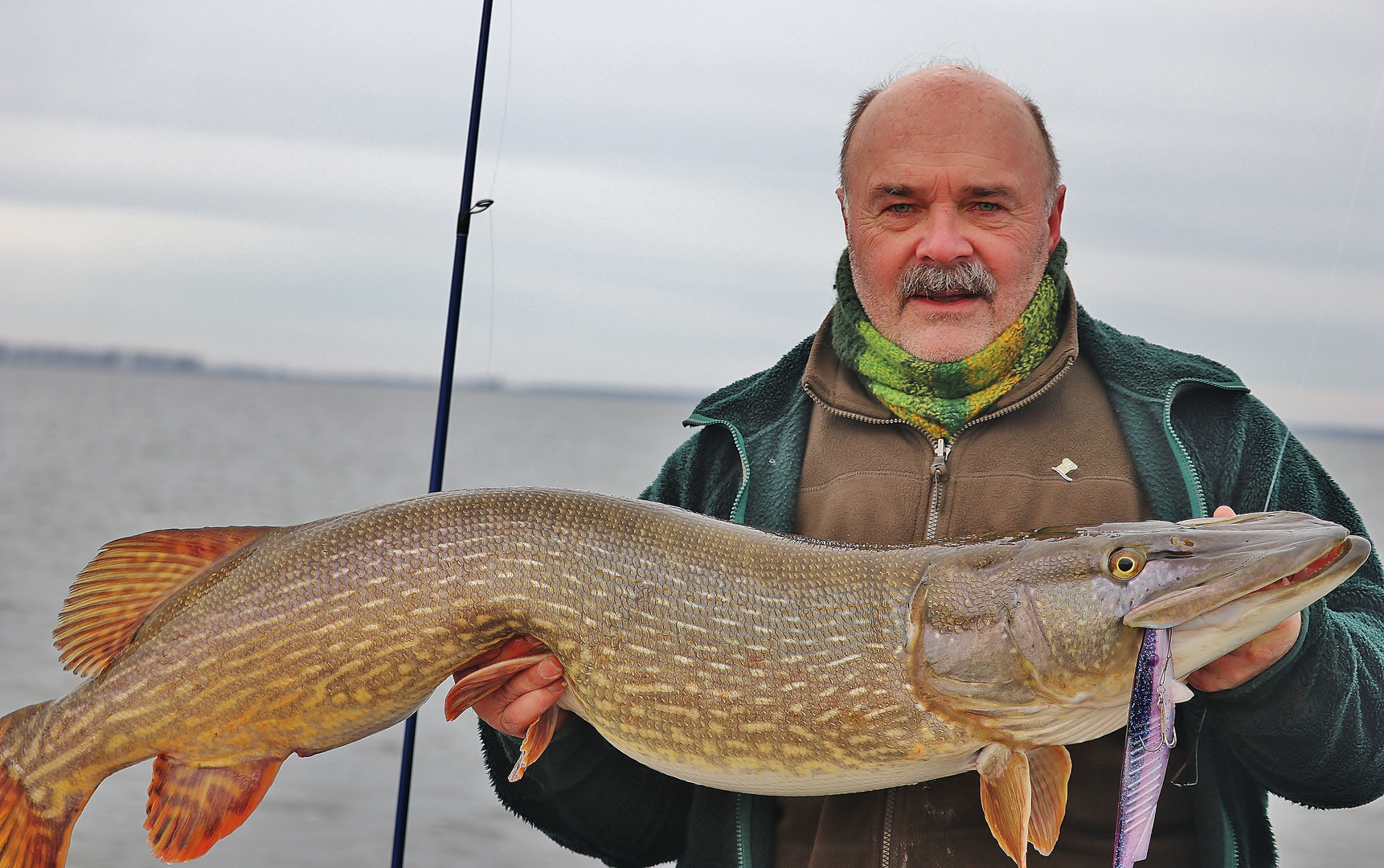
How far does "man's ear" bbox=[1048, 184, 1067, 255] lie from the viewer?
8.32 ft

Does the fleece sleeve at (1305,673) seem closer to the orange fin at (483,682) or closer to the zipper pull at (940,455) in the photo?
the zipper pull at (940,455)

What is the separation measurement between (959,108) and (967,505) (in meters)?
0.88

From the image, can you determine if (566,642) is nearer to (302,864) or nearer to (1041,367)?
(1041,367)

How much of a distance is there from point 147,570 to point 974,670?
1.60 meters

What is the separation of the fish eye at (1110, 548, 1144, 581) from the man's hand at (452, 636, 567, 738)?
39.9 inches

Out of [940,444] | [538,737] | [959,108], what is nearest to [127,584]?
[538,737]

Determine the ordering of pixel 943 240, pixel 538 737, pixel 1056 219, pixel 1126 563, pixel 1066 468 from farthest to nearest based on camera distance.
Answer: pixel 1056 219
pixel 943 240
pixel 1066 468
pixel 538 737
pixel 1126 563

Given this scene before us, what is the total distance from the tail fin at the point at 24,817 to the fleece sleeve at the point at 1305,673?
2121mm

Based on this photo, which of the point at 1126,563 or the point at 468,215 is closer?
the point at 1126,563

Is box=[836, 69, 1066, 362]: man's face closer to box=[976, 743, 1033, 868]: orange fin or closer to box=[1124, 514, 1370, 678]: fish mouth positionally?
box=[1124, 514, 1370, 678]: fish mouth

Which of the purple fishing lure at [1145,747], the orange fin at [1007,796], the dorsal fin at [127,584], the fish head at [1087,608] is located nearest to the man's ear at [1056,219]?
the fish head at [1087,608]

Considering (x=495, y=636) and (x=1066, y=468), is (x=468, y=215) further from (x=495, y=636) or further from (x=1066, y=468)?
(x=1066, y=468)

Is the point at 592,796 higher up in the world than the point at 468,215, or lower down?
lower down

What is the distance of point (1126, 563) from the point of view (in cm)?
183
